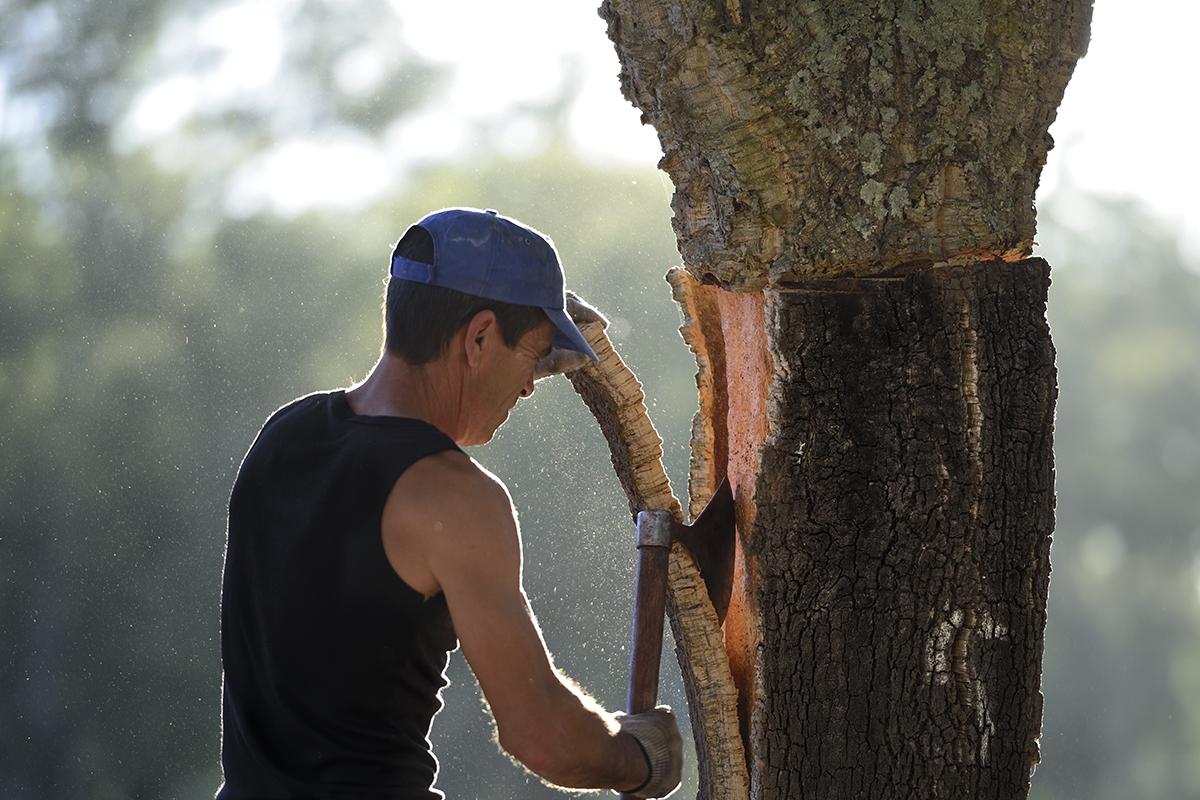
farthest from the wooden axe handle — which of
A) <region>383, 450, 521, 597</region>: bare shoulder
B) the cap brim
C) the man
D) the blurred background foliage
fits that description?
the blurred background foliage

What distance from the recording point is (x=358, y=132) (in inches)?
374

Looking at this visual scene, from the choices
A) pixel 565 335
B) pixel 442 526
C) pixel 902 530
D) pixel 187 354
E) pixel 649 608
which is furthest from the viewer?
pixel 187 354

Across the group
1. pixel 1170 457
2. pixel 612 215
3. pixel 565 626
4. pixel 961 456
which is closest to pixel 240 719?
pixel 961 456

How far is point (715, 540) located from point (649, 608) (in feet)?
0.67

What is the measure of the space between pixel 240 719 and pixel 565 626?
6861 millimetres

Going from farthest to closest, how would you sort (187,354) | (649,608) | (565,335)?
(187,354)
(649,608)
(565,335)

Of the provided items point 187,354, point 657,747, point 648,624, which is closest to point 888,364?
point 648,624

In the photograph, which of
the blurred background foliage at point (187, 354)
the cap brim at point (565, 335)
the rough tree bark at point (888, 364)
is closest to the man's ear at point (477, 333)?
the cap brim at point (565, 335)

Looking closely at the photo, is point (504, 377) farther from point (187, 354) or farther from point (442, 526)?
point (187, 354)

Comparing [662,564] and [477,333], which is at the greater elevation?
[477,333]

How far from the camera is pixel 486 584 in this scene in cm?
142

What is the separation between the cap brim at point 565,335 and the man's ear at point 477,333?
0.10 metres

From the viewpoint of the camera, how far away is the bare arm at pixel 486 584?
1.41 meters

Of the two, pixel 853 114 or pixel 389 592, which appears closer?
pixel 389 592
